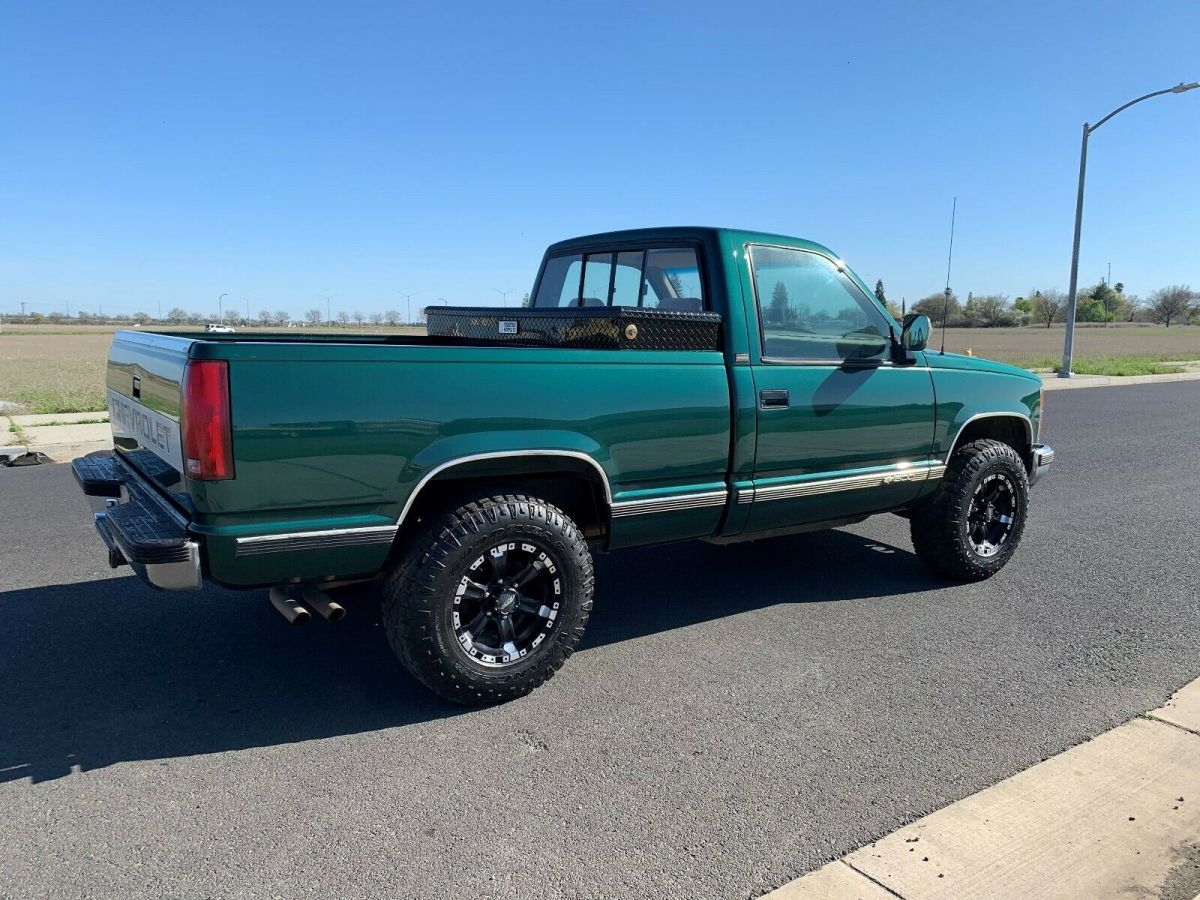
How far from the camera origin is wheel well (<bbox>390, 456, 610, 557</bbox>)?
343cm

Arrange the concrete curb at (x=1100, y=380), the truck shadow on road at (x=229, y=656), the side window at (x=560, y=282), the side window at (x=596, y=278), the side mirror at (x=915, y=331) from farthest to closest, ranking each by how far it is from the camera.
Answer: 1. the concrete curb at (x=1100, y=380)
2. the side window at (x=560, y=282)
3. the side window at (x=596, y=278)
4. the side mirror at (x=915, y=331)
5. the truck shadow on road at (x=229, y=656)

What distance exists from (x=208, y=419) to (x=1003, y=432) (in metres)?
4.61

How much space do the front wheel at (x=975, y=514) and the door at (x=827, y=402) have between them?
22 cm

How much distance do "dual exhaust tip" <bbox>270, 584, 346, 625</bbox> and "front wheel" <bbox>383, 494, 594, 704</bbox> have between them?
21 cm

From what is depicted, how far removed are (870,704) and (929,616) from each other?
1.24 meters

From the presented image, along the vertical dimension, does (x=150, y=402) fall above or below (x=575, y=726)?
above

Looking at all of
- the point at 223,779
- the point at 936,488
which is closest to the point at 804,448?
the point at 936,488

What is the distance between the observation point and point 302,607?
129 inches

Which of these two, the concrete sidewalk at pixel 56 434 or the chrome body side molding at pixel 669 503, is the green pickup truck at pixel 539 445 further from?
the concrete sidewalk at pixel 56 434

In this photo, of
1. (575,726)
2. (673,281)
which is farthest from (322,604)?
(673,281)

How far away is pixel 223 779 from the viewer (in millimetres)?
2959

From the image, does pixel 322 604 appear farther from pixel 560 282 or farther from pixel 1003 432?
pixel 1003 432

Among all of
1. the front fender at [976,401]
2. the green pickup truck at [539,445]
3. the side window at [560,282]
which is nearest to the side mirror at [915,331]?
the green pickup truck at [539,445]

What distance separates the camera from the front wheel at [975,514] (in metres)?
4.98
